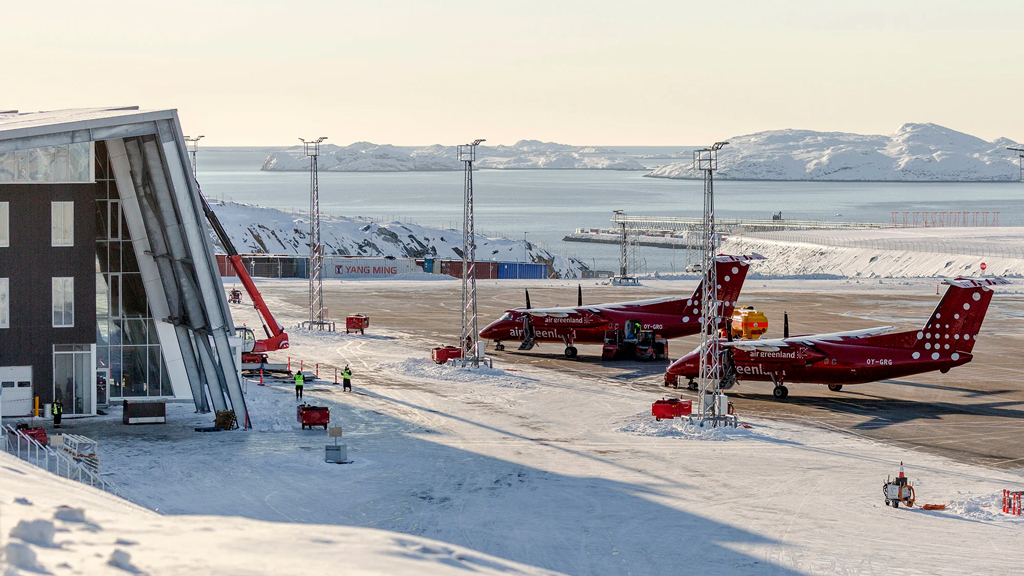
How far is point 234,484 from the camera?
3219 centimetres

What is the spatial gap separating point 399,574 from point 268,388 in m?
34.3

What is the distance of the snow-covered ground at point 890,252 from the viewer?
11831 cm

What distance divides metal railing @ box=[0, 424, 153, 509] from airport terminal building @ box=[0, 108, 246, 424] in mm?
4984

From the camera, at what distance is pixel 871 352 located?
4666 centimetres

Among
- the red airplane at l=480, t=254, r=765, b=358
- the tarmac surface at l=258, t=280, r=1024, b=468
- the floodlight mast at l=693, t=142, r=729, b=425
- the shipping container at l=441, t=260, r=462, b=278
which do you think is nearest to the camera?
the floodlight mast at l=693, t=142, r=729, b=425

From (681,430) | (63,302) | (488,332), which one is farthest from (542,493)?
(488,332)

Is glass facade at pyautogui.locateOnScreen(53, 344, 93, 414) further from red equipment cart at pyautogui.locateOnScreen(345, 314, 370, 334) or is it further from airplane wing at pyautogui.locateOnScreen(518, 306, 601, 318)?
red equipment cart at pyautogui.locateOnScreen(345, 314, 370, 334)

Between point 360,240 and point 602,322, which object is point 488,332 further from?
point 360,240

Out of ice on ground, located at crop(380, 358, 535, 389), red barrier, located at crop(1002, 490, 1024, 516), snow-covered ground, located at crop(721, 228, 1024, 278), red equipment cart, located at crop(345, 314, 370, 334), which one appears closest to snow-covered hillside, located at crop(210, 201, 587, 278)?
snow-covered ground, located at crop(721, 228, 1024, 278)

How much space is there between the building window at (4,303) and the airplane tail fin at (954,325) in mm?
36403

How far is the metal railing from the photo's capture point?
99.5 feet

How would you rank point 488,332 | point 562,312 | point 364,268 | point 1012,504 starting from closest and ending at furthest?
point 1012,504 < point 562,312 < point 488,332 < point 364,268

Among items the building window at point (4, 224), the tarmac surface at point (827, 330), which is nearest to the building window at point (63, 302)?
the building window at point (4, 224)

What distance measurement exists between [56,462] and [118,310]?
13.9m
